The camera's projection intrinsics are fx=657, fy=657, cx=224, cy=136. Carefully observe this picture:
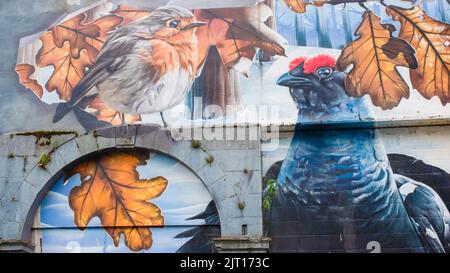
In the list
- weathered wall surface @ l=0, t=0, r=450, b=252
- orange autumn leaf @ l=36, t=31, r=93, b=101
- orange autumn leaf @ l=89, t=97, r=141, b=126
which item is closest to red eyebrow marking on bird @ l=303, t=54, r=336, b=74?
weathered wall surface @ l=0, t=0, r=450, b=252

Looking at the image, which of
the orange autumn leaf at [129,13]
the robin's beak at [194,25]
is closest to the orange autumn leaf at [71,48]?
the orange autumn leaf at [129,13]

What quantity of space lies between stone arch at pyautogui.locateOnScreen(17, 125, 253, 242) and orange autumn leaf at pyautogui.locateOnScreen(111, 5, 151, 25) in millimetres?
2467

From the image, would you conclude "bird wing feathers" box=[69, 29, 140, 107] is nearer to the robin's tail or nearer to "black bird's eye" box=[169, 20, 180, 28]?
the robin's tail

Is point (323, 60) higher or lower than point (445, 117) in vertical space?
higher

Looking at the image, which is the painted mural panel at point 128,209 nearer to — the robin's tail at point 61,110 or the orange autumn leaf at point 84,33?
the robin's tail at point 61,110

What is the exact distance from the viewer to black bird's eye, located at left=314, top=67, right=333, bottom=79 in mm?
12711

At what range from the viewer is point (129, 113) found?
1288cm

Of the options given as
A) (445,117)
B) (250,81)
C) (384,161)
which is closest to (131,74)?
(250,81)

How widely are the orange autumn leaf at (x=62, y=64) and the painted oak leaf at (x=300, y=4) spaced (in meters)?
4.22
